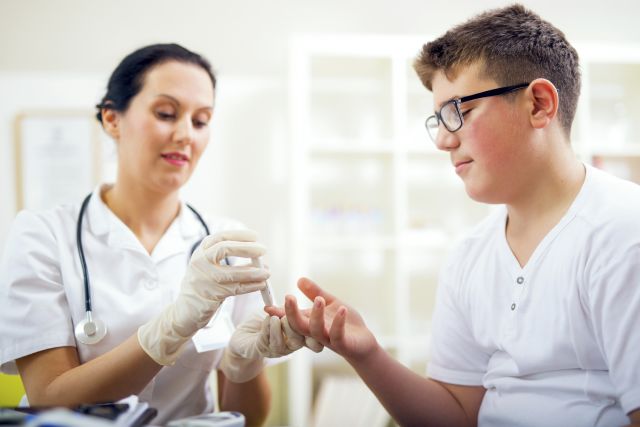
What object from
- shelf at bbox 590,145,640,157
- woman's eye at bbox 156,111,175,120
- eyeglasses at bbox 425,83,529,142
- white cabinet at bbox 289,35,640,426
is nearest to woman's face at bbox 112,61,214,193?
woman's eye at bbox 156,111,175,120

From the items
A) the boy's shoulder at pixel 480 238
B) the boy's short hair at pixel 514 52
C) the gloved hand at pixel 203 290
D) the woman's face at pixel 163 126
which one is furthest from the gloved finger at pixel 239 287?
Result: the boy's short hair at pixel 514 52

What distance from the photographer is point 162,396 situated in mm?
1325

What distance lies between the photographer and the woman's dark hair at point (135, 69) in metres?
1.38

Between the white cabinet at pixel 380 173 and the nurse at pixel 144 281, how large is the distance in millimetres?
969

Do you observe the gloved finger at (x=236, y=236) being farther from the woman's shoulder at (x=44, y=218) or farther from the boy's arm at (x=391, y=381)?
the woman's shoulder at (x=44, y=218)

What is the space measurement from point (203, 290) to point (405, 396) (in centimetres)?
52

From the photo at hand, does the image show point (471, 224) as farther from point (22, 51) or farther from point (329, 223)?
point (22, 51)

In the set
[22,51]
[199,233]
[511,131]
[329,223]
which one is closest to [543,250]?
[511,131]

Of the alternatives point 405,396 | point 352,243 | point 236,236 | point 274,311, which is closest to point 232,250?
point 236,236

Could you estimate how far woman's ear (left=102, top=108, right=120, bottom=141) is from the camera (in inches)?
56.5

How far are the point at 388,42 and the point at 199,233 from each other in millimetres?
1464

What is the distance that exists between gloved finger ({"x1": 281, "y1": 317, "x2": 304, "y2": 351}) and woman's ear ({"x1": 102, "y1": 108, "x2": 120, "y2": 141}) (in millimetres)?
701

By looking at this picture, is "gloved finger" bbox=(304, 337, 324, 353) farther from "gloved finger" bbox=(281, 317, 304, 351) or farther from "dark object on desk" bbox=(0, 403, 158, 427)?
"dark object on desk" bbox=(0, 403, 158, 427)

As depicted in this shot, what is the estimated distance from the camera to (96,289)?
1.28 metres
